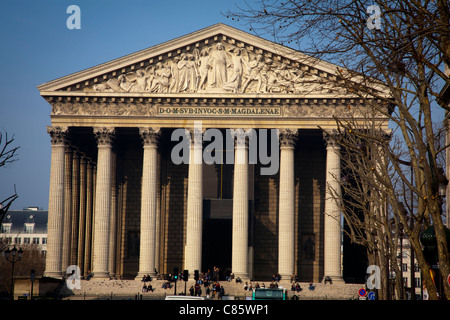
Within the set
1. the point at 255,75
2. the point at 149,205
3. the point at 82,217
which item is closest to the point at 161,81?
the point at 255,75

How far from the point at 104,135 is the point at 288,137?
16.5 m

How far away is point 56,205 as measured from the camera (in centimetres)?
6550

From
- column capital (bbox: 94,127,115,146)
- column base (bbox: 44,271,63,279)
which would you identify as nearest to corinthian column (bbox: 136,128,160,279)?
column capital (bbox: 94,127,115,146)

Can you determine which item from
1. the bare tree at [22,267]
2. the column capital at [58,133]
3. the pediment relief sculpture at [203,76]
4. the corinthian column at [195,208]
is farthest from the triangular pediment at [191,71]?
the bare tree at [22,267]

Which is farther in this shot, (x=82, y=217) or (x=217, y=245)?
(x=217, y=245)

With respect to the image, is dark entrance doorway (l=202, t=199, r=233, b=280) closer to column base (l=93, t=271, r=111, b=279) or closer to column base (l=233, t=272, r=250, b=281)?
column base (l=233, t=272, r=250, b=281)

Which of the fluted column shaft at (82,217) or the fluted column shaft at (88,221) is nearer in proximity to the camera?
the fluted column shaft at (82,217)

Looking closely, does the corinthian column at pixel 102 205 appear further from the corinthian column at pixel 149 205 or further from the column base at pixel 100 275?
the corinthian column at pixel 149 205

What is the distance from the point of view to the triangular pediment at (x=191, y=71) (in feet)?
215

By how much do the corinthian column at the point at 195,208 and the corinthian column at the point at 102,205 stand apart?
7149 millimetres

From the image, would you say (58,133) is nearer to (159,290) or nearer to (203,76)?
(203,76)

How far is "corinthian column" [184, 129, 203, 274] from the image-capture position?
6500 centimetres

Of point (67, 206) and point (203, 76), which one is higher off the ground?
point (203, 76)
